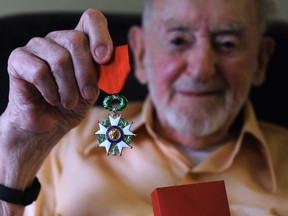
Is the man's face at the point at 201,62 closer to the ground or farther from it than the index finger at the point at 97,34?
closer to the ground

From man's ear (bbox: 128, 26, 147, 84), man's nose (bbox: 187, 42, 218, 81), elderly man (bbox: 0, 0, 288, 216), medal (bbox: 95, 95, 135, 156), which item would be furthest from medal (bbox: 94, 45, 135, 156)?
man's ear (bbox: 128, 26, 147, 84)

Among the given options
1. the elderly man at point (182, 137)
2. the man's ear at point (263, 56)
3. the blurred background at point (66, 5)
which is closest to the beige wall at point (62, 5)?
the blurred background at point (66, 5)

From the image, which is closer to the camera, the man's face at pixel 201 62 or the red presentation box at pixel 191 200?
the red presentation box at pixel 191 200

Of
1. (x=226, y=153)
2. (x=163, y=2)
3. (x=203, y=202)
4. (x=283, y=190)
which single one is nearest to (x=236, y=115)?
(x=226, y=153)

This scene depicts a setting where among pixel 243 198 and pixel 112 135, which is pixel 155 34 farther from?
pixel 112 135

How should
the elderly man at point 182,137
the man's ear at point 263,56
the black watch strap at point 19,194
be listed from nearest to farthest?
the black watch strap at point 19,194
the elderly man at point 182,137
the man's ear at point 263,56

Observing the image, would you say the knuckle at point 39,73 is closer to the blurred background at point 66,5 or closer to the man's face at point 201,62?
the blurred background at point 66,5

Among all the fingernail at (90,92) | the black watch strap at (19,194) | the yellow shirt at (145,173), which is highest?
the fingernail at (90,92)
